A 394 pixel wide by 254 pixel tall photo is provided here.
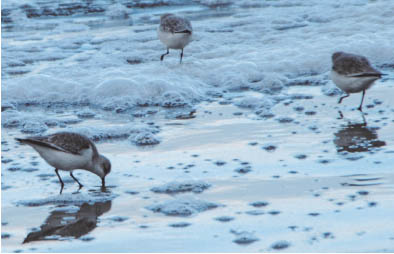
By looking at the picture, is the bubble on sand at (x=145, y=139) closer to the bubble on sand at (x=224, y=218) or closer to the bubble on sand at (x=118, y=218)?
the bubble on sand at (x=118, y=218)

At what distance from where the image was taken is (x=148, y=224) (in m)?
4.61

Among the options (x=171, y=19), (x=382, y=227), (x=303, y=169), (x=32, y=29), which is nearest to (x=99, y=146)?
(x=303, y=169)

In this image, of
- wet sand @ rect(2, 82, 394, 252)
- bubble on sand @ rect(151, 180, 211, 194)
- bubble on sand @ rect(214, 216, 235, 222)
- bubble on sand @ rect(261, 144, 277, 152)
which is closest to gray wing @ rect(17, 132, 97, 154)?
wet sand @ rect(2, 82, 394, 252)

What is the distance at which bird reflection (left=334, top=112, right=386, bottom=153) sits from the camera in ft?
20.2

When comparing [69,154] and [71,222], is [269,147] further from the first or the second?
[71,222]

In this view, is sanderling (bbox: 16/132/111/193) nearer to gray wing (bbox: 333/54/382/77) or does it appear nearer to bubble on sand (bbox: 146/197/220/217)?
bubble on sand (bbox: 146/197/220/217)

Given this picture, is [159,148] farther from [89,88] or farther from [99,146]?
[89,88]

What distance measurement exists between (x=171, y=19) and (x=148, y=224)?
621cm

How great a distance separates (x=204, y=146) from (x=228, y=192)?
4.03ft

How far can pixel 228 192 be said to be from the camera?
16.9 feet

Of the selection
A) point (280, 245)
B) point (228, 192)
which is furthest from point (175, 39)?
point (280, 245)

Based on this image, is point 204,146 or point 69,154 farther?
point 204,146

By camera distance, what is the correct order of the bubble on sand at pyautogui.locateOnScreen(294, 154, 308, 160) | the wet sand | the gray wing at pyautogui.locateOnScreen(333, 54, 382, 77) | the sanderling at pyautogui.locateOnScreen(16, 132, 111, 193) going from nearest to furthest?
the wet sand → the sanderling at pyautogui.locateOnScreen(16, 132, 111, 193) → the bubble on sand at pyautogui.locateOnScreen(294, 154, 308, 160) → the gray wing at pyautogui.locateOnScreen(333, 54, 382, 77)

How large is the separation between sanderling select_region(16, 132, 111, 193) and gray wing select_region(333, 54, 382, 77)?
128 inches
